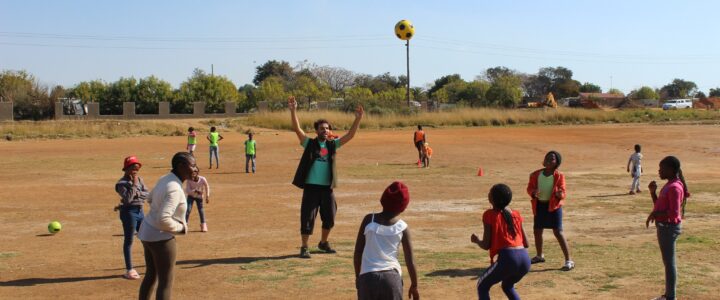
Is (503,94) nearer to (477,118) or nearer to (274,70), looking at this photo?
(477,118)

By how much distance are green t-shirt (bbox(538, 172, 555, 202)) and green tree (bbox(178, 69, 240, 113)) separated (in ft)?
228

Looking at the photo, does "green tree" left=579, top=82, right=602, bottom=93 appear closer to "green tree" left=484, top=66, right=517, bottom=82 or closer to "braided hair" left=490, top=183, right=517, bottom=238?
"green tree" left=484, top=66, right=517, bottom=82

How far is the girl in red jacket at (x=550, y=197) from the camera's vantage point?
10008mm

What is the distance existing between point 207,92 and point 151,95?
5563mm

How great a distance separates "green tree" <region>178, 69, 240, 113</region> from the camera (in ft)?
254

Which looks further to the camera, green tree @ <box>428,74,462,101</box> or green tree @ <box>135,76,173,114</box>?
green tree @ <box>428,74,462,101</box>

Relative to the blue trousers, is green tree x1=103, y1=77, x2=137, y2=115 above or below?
above

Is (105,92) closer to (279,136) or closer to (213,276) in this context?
(279,136)

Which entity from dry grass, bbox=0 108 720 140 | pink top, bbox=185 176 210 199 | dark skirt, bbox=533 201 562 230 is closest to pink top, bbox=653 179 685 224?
dark skirt, bbox=533 201 562 230

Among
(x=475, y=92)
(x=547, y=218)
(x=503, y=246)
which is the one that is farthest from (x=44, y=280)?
(x=475, y=92)

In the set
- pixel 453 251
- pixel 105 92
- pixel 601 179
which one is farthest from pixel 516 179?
pixel 105 92

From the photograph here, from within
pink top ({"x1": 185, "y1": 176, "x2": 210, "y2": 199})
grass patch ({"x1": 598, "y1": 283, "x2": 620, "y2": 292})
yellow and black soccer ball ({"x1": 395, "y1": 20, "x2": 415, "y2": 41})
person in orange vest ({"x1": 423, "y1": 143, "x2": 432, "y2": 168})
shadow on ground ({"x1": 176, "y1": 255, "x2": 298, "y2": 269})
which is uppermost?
yellow and black soccer ball ({"x1": 395, "y1": 20, "x2": 415, "y2": 41})

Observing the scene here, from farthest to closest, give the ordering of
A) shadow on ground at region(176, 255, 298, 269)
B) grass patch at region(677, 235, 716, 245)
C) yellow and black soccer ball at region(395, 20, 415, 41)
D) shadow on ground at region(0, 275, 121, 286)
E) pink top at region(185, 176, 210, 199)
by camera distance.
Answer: yellow and black soccer ball at region(395, 20, 415, 41), pink top at region(185, 176, 210, 199), grass patch at region(677, 235, 716, 245), shadow on ground at region(176, 255, 298, 269), shadow on ground at region(0, 275, 121, 286)

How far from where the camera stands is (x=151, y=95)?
76.6 metres
